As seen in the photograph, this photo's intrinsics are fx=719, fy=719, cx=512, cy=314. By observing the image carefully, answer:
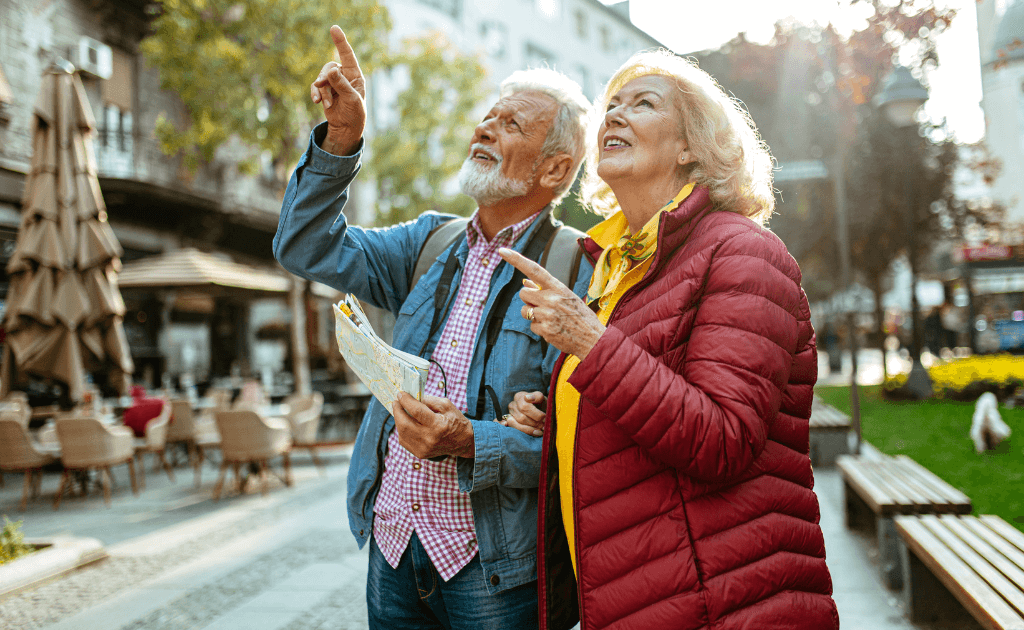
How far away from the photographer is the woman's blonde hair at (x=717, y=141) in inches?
68.7

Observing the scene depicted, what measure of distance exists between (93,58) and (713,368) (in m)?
15.9

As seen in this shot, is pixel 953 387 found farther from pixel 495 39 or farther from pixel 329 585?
pixel 495 39

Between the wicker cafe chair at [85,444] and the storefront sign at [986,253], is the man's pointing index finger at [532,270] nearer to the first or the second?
the wicker cafe chair at [85,444]

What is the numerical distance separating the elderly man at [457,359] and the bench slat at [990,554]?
194 centimetres

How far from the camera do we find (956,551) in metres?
3.23

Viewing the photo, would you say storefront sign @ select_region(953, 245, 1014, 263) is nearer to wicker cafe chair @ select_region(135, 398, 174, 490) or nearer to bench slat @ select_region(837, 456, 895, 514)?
bench slat @ select_region(837, 456, 895, 514)

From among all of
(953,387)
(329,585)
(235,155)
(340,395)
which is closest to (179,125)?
(235,155)

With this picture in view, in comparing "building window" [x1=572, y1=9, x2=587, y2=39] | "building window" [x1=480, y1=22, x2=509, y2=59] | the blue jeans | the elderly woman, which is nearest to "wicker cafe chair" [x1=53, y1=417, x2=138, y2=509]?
the blue jeans

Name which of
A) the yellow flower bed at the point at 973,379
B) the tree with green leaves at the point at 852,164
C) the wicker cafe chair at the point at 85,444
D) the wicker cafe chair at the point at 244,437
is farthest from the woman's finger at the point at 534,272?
the yellow flower bed at the point at 973,379

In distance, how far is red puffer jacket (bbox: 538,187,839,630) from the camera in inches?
53.7

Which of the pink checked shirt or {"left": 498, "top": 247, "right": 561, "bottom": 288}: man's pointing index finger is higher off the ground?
{"left": 498, "top": 247, "right": 561, "bottom": 288}: man's pointing index finger

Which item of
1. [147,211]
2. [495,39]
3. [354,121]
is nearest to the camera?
[354,121]

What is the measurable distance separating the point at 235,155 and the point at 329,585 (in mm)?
15067

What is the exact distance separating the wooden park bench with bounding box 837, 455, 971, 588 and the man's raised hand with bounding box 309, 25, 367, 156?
3.80 m
